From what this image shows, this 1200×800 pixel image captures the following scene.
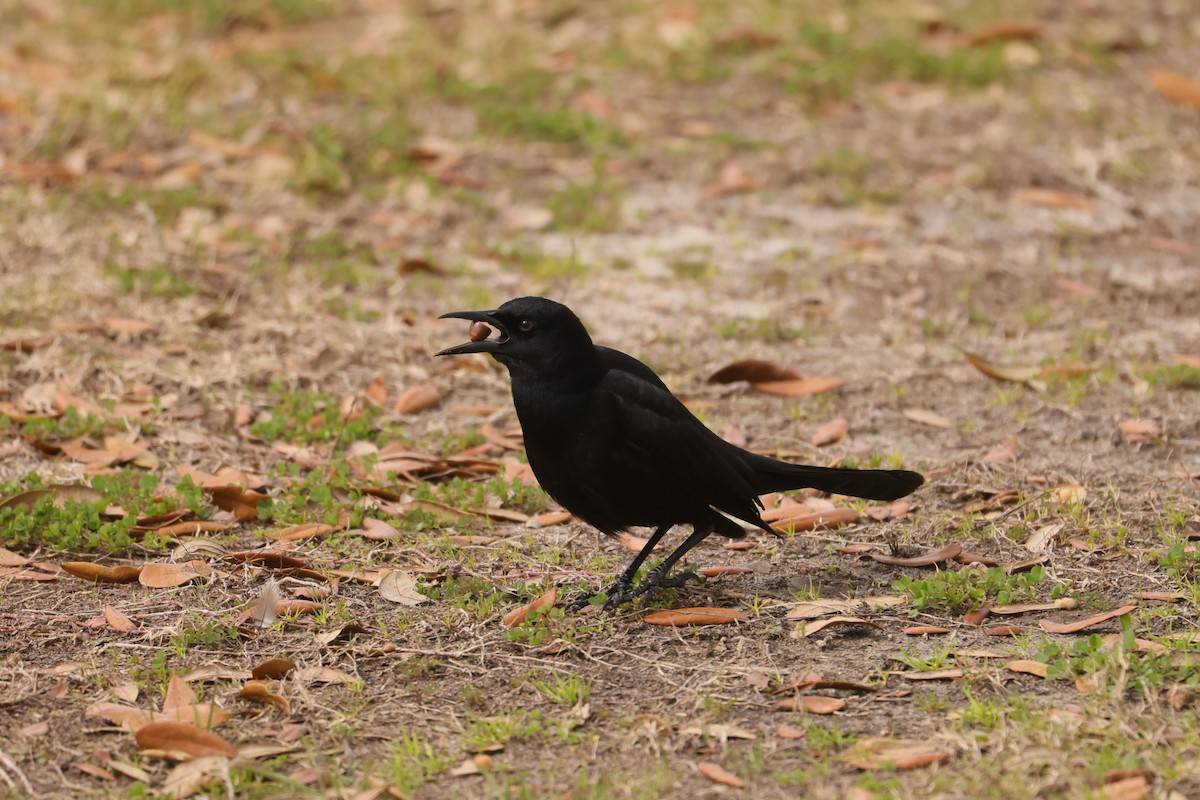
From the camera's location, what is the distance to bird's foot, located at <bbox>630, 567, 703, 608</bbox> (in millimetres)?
4273

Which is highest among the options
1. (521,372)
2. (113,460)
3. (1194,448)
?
(521,372)

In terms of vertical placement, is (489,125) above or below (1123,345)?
above

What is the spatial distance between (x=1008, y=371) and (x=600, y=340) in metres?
1.83

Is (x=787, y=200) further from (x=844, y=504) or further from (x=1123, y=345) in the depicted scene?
(x=844, y=504)

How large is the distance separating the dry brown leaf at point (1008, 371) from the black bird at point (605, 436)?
2048mm

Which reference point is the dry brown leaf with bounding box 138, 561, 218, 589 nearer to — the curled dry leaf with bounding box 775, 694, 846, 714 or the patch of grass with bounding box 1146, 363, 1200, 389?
the curled dry leaf with bounding box 775, 694, 846, 714

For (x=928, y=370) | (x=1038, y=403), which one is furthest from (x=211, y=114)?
(x=1038, y=403)

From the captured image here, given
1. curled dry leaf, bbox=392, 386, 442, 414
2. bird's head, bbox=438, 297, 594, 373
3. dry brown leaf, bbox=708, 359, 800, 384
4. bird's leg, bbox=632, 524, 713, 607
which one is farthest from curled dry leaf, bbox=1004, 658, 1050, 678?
curled dry leaf, bbox=392, 386, 442, 414

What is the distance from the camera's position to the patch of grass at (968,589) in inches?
162

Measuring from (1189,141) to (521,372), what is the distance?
6.17 meters

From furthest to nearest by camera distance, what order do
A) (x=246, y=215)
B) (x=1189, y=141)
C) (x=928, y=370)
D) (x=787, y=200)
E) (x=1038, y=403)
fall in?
(x=1189, y=141), (x=787, y=200), (x=246, y=215), (x=928, y=370), (x=1038, y=403)

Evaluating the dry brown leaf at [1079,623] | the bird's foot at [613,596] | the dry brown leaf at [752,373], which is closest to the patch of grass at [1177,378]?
the dry brown leaf at [752,373]

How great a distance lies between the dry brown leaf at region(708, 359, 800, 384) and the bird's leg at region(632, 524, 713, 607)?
165 centimetres

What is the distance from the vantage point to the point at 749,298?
706 cm
